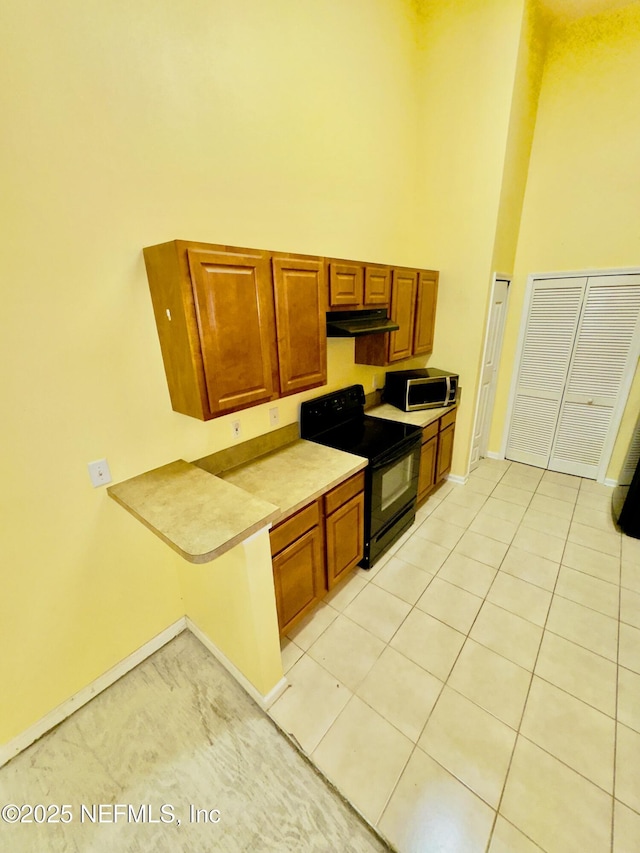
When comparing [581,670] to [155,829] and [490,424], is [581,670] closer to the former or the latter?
[155,829]

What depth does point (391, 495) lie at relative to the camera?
238 centimetres

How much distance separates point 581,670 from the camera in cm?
174

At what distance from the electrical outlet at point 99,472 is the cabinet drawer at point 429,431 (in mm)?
2117

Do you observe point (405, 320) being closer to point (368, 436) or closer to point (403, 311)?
point (403, 311)

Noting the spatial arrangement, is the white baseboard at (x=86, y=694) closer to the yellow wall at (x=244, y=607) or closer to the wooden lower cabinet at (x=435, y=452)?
the yellow wall at (x=244, y=607)

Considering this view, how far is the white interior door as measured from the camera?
10.8ft

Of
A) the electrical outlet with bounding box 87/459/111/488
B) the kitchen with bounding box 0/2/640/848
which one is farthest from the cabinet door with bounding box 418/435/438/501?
the electrical outlet with bounding box 87/459/111/488

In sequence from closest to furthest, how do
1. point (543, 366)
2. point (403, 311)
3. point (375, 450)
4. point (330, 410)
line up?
point (375, 450)
point (330, 410)
point (403, 311)
point (543, 366)

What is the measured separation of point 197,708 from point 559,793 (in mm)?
1546

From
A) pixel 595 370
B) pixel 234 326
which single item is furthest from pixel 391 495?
pixel 595 370

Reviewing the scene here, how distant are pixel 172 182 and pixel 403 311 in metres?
1.81

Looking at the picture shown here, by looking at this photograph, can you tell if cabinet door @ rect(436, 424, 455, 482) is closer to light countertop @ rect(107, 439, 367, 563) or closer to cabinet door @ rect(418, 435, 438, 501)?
cabinet door @ rect(418, 435, 438, 501)

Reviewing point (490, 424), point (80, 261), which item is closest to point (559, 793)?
point (80, 261)

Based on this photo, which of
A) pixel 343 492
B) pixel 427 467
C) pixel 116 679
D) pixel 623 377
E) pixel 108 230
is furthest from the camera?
pixel 623 377
